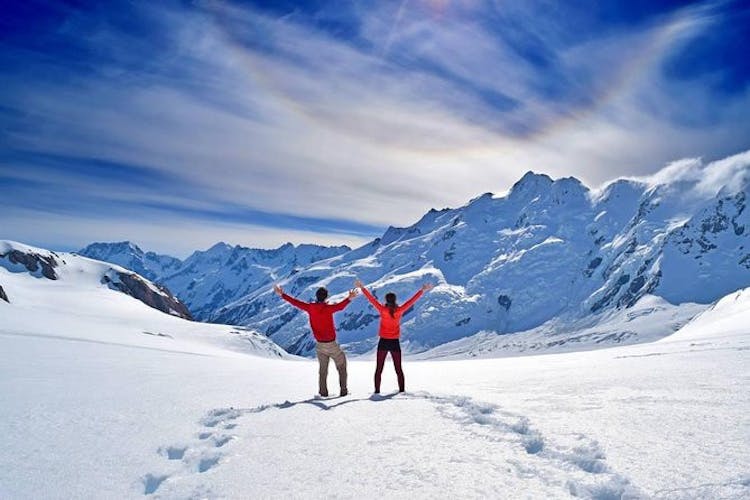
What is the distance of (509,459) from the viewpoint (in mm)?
5723

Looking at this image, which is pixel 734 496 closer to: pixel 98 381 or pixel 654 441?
pixel 654 441

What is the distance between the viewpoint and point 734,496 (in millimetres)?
4309

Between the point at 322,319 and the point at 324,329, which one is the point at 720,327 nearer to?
the point at 324,329

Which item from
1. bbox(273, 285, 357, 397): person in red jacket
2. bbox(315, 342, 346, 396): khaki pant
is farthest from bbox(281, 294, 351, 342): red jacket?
bbox(315, 342, 346, 396): khaki pant

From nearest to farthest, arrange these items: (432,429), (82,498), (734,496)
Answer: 1. (734,496)
2. (82,498)
3. (432,429)

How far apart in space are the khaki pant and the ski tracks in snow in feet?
9.84

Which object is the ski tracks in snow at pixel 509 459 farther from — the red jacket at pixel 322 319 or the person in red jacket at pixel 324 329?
the red jacket at pixel 322 319

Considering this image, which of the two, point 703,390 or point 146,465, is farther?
point 703,390

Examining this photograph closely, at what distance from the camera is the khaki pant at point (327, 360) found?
11930 millimetres

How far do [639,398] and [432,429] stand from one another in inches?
127

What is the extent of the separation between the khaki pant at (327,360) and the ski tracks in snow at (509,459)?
3.00 m

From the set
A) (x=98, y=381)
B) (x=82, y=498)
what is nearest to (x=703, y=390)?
(x=82, y=498)

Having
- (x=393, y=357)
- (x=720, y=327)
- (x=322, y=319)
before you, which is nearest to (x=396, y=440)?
(x=393, y=357)

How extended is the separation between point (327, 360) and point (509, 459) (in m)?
7.16
